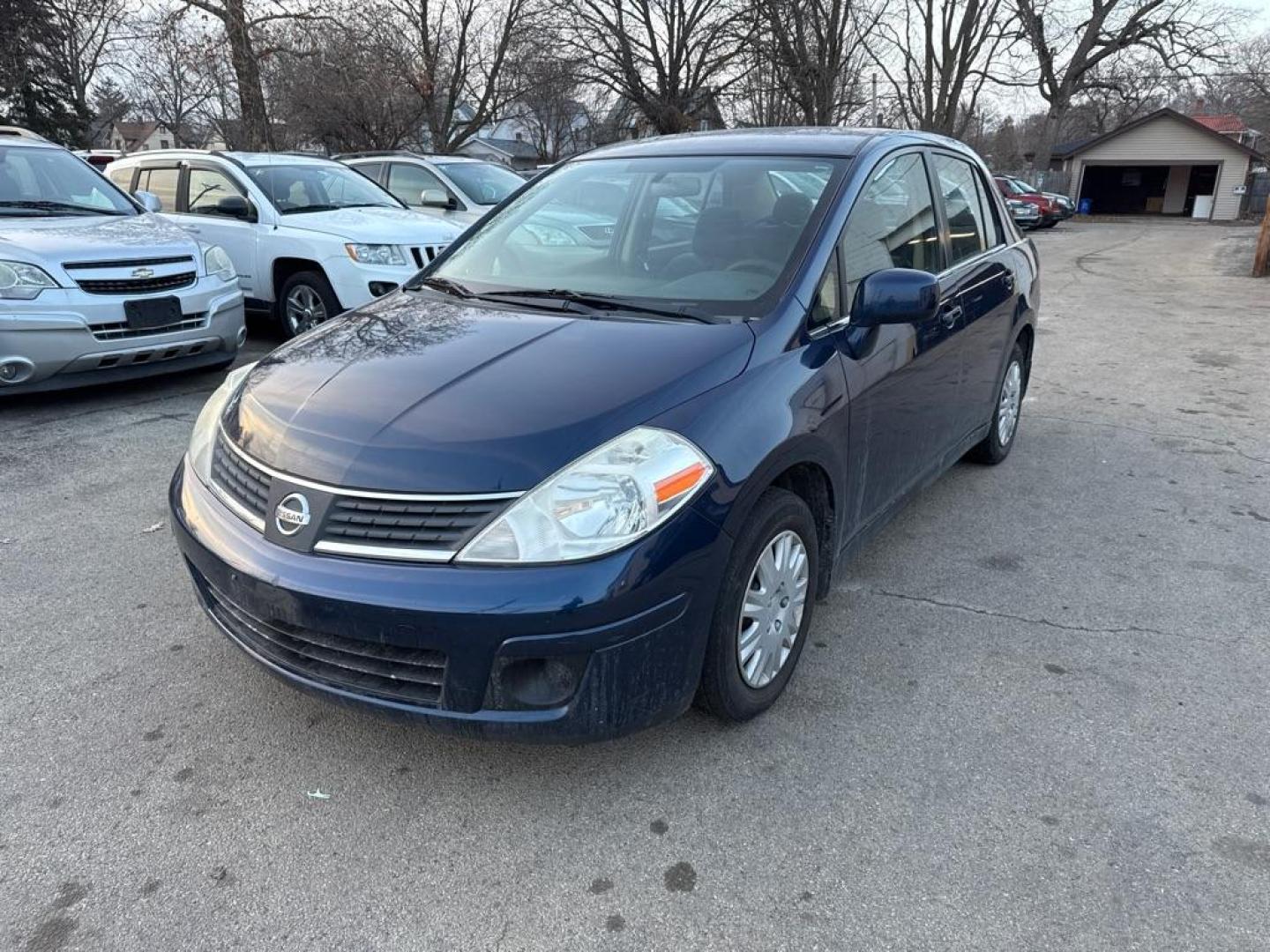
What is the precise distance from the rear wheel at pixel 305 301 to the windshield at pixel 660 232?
411cm

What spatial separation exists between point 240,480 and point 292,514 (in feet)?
1.11

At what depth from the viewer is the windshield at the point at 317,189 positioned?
26.5 ft

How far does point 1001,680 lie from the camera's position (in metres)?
3.01

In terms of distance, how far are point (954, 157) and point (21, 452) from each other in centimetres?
527

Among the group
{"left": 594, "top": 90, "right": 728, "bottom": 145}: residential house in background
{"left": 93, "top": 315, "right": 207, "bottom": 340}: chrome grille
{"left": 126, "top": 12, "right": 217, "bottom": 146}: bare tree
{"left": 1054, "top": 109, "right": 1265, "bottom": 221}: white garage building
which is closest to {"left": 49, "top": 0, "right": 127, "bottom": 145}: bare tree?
{"left": 126, "top": 12, "right": 217, "bottom": 146}: bare tree

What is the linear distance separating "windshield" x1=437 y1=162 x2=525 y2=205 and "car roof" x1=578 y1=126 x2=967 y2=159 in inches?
293

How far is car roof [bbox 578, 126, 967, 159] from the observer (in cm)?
342

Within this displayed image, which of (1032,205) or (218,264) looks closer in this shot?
(218,264)

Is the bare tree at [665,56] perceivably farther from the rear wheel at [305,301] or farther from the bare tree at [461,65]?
the rear wheel at [305,301]

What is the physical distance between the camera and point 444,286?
3459mm

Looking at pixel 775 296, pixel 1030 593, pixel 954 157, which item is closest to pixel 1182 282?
pixel 954 157

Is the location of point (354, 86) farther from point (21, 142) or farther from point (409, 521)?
point (409, 521)

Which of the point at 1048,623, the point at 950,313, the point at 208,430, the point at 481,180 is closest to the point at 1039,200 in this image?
the point at 481,180

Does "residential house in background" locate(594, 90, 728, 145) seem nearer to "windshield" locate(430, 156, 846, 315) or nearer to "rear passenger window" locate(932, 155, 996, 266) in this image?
"rear passenger window" locate(932, 155, 996, 266)
